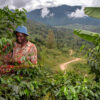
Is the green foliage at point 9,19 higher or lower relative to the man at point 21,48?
higher

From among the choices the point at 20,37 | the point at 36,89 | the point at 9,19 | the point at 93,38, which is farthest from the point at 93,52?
the point at 9,19

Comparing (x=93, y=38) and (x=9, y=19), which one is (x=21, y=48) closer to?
(x=9, y=19)

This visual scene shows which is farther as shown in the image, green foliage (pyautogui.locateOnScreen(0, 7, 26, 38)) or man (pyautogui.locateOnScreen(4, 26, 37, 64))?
man (pyautogui.locateOnScreen(4, 26, 37, 64))

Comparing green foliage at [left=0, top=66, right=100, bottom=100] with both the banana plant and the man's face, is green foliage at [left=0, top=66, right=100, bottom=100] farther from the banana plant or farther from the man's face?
the man's face

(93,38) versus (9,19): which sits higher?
(9,19)

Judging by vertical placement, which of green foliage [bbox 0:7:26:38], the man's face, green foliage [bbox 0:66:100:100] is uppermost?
green foliage [bbox 0:7:26:38]

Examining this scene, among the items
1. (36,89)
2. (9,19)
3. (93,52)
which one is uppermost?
(9,19)

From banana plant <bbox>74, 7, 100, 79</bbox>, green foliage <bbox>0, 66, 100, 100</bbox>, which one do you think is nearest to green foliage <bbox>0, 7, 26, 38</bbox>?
green foliage <bbox>0, 66, 100, 100</bbox>

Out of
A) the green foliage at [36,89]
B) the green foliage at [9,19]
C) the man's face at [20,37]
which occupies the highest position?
the green foliage at [9,19]

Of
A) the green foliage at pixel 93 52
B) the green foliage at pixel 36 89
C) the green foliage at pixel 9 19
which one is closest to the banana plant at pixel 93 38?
the green foliage at pixel 93 52

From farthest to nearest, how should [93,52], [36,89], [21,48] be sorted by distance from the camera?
1. [21,48]
2. [93,52]
3. [36,89]

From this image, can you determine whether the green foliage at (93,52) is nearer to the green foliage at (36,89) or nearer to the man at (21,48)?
the green foliage at (36,89)

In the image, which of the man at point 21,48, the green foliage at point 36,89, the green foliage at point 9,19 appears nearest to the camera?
the green foliage at point 36,89

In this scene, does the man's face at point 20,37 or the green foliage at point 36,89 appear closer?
the green foliage at point 36,89
